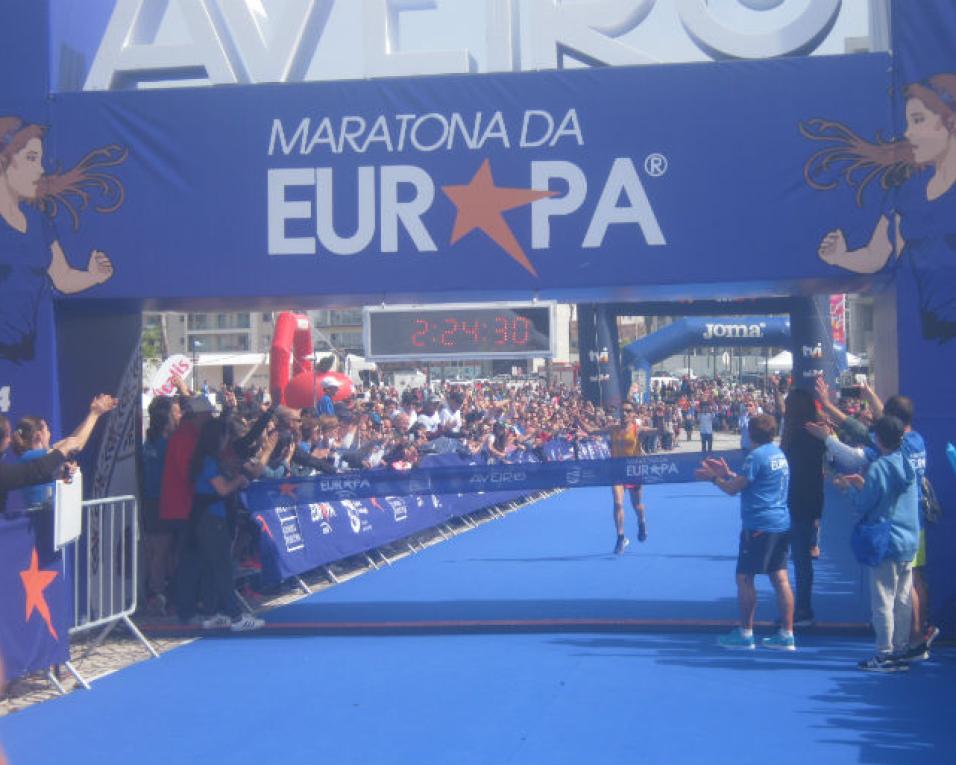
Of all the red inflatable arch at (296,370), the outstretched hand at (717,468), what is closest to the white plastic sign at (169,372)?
the red inflatable arch at (296,370)

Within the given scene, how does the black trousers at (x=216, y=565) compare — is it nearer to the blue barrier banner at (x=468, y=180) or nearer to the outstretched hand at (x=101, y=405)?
the outstretched hand at (x=101, y=405)

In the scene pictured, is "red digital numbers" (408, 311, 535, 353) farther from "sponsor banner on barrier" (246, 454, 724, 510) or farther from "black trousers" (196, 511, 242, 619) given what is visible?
"black trousers" (196, 511, 242, 619)

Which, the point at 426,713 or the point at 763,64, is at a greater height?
the point at 763,64

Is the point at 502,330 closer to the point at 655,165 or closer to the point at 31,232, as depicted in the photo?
the point at 655,165

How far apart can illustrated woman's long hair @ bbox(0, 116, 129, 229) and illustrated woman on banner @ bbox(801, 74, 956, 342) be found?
564 cm

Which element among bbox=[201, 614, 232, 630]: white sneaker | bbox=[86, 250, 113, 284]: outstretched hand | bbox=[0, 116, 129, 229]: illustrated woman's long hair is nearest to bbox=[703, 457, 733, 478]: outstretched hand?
bbox=[201, 614, 232, 630]: white sneaker

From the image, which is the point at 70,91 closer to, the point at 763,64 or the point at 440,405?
the point at 763,64

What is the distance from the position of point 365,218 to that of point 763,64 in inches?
132

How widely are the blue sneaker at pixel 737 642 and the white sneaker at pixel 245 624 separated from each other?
386 centimetres

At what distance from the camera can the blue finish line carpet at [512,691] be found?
20.8 feet

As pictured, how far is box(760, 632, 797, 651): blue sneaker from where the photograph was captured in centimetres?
861

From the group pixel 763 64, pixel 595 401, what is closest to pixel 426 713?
pixel 763 64

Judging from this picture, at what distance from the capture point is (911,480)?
7852 millimetres

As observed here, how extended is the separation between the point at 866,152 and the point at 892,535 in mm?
2961
